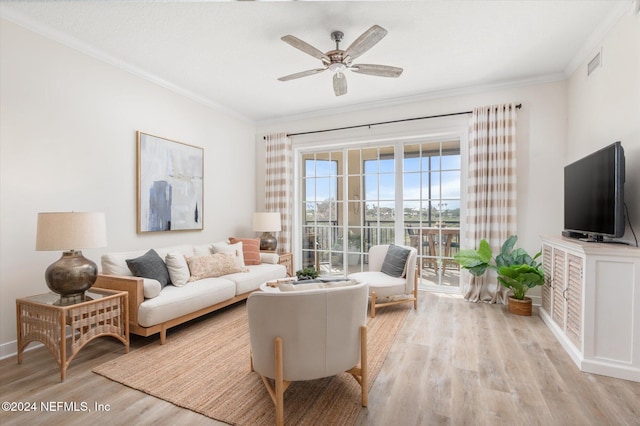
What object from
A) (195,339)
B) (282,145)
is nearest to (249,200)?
(282,145)

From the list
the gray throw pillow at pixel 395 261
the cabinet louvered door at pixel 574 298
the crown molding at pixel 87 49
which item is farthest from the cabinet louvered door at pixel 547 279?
the crown molding at pixel 87 49

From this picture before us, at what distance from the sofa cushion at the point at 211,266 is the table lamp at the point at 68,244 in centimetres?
108

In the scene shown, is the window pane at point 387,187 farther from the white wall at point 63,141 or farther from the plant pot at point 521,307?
the white wall at point 63,141

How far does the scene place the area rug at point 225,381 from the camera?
1820 millimetres

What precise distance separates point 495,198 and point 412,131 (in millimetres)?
1478

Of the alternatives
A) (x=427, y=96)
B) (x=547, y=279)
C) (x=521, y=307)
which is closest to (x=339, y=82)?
(x=427, y=96)

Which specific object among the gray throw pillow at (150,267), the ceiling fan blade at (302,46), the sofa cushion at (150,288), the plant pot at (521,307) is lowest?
the plant pot at (521,307)

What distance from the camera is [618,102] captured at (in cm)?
258

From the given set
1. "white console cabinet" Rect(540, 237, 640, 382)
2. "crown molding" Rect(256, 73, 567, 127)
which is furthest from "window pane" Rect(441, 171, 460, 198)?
"white console cabinet" Rect(540, 237, 640, 382)

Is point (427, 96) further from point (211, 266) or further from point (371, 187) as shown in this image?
point (211, 266)

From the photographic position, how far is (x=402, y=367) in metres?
2.35

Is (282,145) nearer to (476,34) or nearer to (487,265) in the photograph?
(476,34)

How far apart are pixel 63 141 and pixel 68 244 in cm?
120

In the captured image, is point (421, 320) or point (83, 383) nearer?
point (83, 383)
